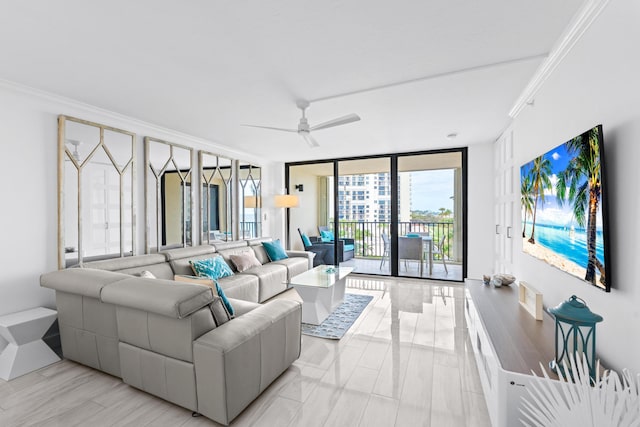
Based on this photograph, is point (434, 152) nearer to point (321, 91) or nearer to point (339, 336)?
point (321, 91)

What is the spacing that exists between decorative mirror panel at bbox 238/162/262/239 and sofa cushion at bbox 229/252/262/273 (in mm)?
888

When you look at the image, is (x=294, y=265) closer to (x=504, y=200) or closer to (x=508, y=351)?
(x=504, y=200)

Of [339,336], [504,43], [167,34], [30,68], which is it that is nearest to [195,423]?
[339,336]

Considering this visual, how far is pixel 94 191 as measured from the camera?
3102mm

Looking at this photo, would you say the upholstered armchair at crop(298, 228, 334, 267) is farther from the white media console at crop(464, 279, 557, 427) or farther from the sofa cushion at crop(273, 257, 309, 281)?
the white media console at crop(464, 279, 557, 427)

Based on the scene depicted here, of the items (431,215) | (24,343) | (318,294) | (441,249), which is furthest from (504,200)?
(24,343)

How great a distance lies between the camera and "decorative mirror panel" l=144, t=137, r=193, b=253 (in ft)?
12.0

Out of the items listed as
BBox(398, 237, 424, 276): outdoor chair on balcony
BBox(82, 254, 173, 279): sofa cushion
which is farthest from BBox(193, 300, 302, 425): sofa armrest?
BBox(398, 237, 424, 276): outdoor chair on balcony

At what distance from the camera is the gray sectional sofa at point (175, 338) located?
1.70 metres

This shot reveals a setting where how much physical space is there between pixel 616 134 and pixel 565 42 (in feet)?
2.76

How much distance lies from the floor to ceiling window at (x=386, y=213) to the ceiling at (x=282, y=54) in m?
2.08

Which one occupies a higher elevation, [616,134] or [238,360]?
[616,134]

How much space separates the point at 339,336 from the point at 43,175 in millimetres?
3283

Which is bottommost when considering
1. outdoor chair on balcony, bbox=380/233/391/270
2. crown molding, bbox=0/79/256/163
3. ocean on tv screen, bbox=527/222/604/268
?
outdoor chair on balcony, bbox=380/233/391/270
